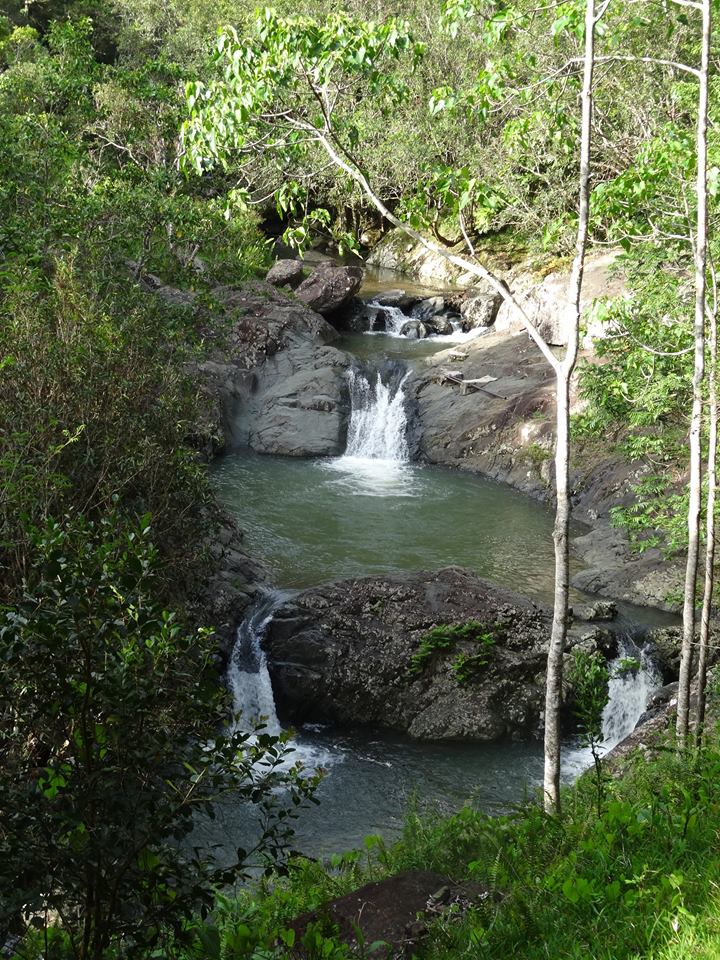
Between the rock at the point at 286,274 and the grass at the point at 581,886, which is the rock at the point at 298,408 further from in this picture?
the grass at the point at 581,886

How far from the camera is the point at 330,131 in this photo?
7.28 m

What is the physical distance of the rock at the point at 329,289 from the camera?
90.3ft

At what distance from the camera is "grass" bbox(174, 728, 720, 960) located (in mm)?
3779

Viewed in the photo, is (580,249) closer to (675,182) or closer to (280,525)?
(675,182)

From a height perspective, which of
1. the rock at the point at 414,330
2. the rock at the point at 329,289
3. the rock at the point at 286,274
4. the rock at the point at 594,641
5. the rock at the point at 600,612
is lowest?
the rock at the point at 594,641

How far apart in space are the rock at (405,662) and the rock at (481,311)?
17.5 metres

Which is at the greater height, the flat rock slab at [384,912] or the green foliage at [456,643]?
the flat rock slab at [384,912]

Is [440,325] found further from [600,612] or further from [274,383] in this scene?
[600,612]

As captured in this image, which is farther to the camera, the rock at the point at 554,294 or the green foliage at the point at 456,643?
the rock at the point at 554,294

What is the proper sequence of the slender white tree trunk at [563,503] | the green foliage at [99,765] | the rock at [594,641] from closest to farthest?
the green foliage at [99,765] < the slender white tree trunk at [563,503] < the rock at [594,641]

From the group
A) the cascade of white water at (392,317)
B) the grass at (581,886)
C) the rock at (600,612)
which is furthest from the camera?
the cascade of white water at (392,317)

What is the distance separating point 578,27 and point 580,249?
168 centimetres

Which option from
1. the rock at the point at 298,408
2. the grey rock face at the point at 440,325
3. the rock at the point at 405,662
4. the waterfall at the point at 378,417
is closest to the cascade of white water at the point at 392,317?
the grey rock face at the point at 440,325

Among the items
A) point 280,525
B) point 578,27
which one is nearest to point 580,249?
point 578,27
